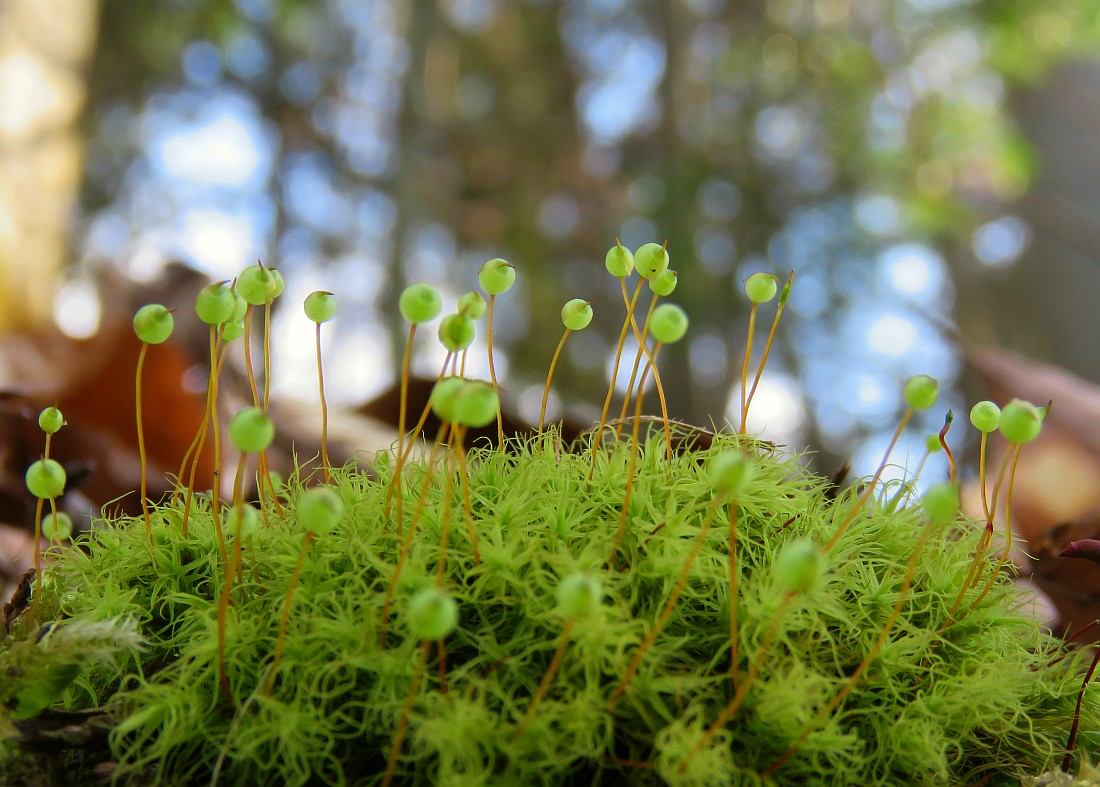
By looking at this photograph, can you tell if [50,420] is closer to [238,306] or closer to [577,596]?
[238,306]

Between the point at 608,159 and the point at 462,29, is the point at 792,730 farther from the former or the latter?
the point at 462,29

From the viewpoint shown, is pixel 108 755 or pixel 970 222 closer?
pixel 108 755

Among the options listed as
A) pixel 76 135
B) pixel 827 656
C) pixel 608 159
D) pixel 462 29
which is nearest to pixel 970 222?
pixel 608 159

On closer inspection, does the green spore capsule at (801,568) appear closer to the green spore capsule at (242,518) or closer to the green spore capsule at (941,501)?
the green spore capsule at (941,501)

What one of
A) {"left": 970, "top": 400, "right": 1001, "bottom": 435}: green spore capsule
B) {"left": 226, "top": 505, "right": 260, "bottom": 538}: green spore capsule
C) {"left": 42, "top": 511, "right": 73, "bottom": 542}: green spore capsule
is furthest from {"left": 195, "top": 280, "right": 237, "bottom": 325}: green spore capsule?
{"left": 970, "top": 400, "right": 1001, "bottom": 435}: green spore capsule

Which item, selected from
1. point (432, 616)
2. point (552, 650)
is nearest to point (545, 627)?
point (552, 650)

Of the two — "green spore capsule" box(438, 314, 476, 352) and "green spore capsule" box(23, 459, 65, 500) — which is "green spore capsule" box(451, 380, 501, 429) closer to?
"green spore capsule" box(438, 314, 476, 352)
